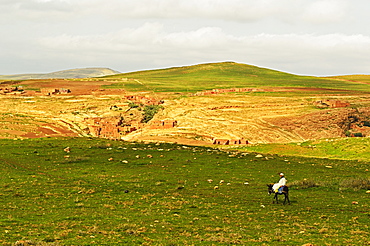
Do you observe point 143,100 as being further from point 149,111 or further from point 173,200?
point 173,200

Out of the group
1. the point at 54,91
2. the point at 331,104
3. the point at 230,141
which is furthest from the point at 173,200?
the point at 54,91

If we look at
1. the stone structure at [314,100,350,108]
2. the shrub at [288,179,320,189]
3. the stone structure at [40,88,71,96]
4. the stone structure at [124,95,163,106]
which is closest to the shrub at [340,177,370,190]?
the shrub at [288,179,320,189]

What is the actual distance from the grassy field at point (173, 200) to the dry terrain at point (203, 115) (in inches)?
1177

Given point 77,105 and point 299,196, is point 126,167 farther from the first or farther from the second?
point 77,105

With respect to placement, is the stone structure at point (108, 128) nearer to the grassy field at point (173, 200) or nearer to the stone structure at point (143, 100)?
the stone structure at point (143, 100)

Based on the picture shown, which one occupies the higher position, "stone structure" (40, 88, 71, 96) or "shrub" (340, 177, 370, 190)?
"stone structure" (40, 88, 71, 96)

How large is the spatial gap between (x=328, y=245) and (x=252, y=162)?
91.6 ft

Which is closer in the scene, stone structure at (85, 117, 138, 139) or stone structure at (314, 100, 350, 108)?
stone structure at (85, 117, 138, 139)

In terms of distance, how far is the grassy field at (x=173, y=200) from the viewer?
17.4 meters

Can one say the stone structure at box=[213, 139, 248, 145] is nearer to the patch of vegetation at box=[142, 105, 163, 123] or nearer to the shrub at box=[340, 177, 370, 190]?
the patch of vegetation at box=[142, 105, 163, 123]

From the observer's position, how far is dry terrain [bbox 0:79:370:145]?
255 feet

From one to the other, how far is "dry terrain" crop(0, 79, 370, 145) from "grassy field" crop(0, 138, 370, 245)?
29897 mm

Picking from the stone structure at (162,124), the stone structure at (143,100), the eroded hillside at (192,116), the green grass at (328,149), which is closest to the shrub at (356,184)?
the green grass at (328,149)

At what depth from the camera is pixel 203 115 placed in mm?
90875
